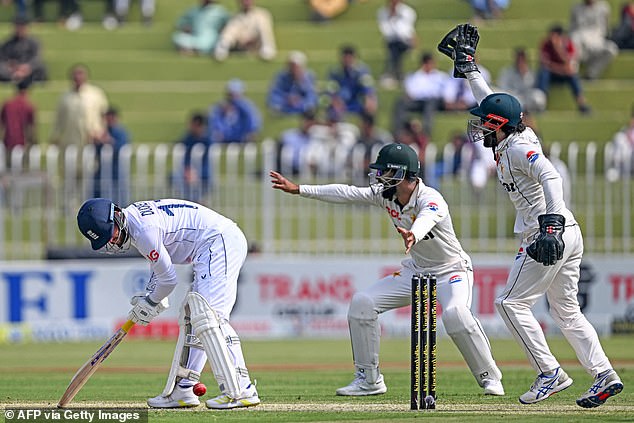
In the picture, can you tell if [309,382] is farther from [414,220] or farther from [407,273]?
[414,220]

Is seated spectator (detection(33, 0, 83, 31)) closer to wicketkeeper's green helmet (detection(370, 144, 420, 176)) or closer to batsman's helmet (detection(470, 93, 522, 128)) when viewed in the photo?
wicketkeeper's green helmet (detection(370, 144, 420, 176))

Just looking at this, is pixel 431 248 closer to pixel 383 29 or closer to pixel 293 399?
pixel 293 399

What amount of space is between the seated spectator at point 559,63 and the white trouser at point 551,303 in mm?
12096

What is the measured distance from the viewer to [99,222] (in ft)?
30.4

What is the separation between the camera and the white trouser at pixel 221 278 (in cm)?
952

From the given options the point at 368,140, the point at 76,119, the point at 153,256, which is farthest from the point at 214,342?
the point at 76,119

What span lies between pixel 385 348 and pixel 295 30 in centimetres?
896

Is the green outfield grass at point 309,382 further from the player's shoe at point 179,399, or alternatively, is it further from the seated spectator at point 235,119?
the seated spectator at point 235,119

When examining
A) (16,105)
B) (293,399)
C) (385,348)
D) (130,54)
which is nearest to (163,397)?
(293,399)

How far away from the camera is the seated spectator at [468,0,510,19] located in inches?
944

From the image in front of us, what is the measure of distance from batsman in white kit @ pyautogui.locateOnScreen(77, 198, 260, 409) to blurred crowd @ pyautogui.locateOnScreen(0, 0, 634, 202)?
26.9 feet

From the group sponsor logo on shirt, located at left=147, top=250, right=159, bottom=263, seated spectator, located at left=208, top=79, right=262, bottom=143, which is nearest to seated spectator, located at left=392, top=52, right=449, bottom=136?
seated spectator, located at left=208, top=79, right=262, bottom=143

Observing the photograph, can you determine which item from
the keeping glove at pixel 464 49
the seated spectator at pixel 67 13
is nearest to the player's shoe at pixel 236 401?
the keeping glove at pixel 464 49

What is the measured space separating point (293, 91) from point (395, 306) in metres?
11.0
